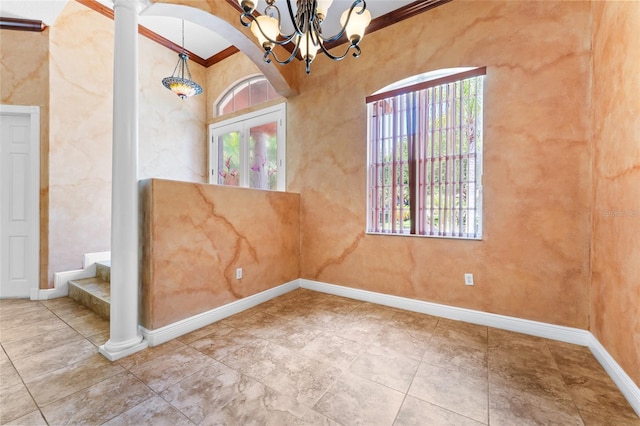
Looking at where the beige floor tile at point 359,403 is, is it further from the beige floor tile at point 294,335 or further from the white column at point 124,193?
the white column at point 124,193

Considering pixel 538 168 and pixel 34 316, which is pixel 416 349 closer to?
pixel 538 168

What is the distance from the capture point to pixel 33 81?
10.6 feet

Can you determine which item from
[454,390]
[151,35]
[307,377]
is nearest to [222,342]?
[307,377]

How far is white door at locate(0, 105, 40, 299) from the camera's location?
320cm

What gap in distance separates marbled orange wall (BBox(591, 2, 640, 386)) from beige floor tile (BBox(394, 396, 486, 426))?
109cm

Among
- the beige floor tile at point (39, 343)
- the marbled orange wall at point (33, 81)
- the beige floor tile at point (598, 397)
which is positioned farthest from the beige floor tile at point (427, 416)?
the marbled orange wall at point (33, 81)

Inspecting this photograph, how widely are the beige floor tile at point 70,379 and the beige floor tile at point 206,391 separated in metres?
0.55

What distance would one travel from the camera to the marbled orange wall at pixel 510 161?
2.23 meters

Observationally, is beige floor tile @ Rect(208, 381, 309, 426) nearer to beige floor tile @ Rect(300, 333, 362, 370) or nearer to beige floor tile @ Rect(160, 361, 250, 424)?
beige floor tile @ Rect(160, 361, 250, 424)

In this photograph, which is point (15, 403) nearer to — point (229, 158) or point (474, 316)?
point (474, 316)

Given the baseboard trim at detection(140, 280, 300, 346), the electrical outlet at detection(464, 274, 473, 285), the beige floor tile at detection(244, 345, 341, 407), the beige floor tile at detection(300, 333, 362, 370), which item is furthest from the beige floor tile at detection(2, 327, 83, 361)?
the electrical outlet at detection(464, 274, 473, 285)

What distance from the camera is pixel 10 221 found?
3217 mm

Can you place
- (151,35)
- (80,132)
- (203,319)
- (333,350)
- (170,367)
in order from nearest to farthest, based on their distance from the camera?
(170,367) < (333,350) < (203,319) < (80,132) < (151,35)

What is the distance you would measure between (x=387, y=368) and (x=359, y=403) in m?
0.43
